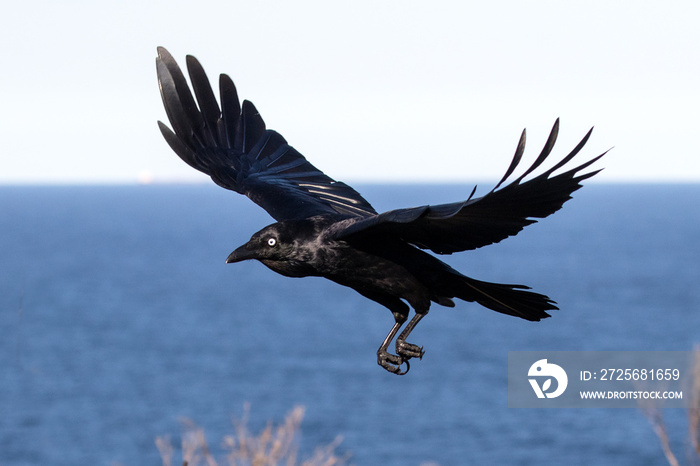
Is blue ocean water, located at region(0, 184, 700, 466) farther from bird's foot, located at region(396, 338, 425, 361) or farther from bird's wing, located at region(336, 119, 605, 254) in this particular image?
bird's wing, located at region(336, 119, 605, 254)

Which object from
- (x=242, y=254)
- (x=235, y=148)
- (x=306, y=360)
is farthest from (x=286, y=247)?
(x=306, y=360)

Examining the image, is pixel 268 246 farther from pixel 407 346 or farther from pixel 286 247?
pixel 407 346

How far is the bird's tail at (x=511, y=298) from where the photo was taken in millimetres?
5066

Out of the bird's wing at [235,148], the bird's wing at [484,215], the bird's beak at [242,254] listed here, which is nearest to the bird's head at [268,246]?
the bird's beak at [242,254]

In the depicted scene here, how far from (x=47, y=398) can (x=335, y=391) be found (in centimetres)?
1768

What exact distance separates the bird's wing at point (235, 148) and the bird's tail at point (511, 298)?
124cm

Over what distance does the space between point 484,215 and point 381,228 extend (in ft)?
1.58

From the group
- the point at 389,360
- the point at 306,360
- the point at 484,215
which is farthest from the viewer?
the point at 306,360

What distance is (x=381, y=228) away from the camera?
4.60 m

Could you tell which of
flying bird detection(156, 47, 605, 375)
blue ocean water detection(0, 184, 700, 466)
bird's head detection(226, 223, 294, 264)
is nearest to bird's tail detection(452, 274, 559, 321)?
flying bird detection(156, 47, 605, 375)

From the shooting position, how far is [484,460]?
44.9 metres

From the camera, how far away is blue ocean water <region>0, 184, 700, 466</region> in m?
48.8

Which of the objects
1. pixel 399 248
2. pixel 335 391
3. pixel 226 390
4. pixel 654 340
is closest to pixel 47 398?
pixel 226 390

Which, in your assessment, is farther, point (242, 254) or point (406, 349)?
point (406, 349)
